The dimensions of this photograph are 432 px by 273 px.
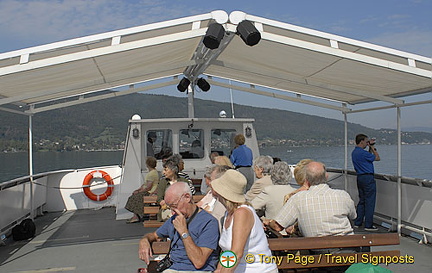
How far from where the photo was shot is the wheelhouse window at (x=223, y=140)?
978cm

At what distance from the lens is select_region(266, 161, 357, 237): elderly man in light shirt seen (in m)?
3.69

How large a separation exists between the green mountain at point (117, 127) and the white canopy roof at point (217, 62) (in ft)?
98.3

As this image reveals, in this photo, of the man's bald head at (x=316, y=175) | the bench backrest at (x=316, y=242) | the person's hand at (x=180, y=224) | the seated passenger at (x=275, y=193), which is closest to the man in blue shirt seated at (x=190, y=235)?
the person's hand at (x=180, y=224)

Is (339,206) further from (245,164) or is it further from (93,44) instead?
(245,164)

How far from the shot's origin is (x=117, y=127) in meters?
77.6

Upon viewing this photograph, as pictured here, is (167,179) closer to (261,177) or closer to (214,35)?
(261,177)

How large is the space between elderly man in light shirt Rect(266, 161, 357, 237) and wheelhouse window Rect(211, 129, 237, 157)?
5.96 metres

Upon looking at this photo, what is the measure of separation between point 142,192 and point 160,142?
1.61 m

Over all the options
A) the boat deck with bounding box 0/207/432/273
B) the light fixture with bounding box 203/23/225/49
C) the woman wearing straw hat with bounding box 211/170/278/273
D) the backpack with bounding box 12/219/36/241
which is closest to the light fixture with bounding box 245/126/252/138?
the boat deck with bounding box 0/207/432/273

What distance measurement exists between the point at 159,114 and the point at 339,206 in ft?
247

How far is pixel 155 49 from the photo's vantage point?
6.12m

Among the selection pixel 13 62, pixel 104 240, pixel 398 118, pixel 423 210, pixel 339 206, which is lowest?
pixel 104 240

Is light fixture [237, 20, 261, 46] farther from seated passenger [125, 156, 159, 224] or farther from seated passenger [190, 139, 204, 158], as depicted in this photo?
seated passenger [190, 139, 204, 158]

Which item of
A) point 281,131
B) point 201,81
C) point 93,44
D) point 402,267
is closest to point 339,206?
point 402,267
